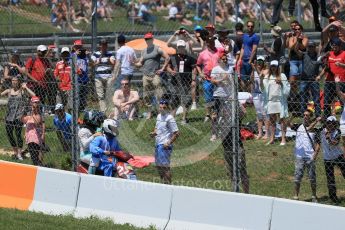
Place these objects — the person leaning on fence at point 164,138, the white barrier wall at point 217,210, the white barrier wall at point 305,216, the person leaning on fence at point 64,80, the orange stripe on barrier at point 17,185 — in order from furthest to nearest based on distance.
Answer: the person leaning on fence at point 64,80, the person leaning on fence at point 164,138, the orange stripe on barrier at point 17,185, the white barrier wall at point 217,210, the white barrier wall at point 305,216

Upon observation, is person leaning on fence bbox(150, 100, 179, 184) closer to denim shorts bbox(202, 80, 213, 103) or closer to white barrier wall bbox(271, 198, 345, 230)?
denim shorts bbox(202, 80, 213, 103)

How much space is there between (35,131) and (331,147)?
193 inches

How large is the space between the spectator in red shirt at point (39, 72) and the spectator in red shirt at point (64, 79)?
8.2 inches

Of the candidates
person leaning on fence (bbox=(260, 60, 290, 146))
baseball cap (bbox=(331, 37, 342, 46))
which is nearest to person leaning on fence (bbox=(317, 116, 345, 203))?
person leaning on fence (bbox=(260, 60, 290, 146))

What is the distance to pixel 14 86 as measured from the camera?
643 inches

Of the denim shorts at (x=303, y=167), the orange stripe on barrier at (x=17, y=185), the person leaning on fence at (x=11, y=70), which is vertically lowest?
the orange stripe on barrier at (x=17, y=185)

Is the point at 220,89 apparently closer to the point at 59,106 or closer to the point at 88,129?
the point at 88,129

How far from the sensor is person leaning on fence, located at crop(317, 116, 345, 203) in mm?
13680

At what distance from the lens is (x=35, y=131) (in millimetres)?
15930

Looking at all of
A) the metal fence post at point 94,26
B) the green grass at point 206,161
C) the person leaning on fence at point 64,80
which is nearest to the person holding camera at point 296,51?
the green grass at point 206,161

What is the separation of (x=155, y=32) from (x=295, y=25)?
5.48 meters

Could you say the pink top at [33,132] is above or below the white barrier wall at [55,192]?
above

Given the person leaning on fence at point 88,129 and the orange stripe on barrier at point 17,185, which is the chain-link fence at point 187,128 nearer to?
the person leaning on fence at point 88,129

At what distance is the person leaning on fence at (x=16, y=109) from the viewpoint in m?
16.2
